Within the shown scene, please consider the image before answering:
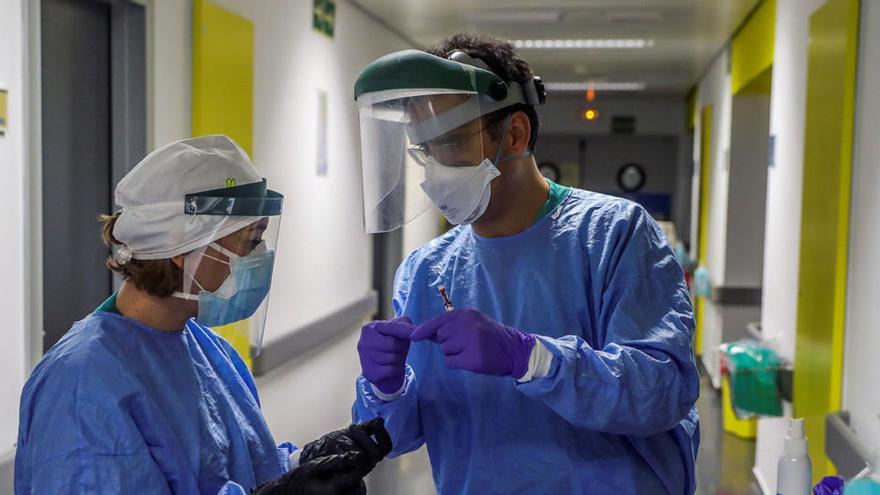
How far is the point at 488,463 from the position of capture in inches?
66.4

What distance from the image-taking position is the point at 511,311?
67.9 inches

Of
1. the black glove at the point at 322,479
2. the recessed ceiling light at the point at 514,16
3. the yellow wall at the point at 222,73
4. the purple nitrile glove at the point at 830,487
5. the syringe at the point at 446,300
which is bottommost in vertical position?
the purple nitrile glove at the point at 830,487

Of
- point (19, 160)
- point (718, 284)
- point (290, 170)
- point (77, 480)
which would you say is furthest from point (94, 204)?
point (718, 284)

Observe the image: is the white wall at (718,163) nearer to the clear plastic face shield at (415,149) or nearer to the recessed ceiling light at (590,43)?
the recessed ceiling light at (590,43)

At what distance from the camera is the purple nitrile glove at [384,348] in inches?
62.6

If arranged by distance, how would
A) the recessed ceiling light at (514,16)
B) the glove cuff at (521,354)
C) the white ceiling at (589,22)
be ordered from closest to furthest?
1. the glove cuff at (521,354)
2. the white ceiling at (589,22)
3. the recessed ceiling light at (514,16)

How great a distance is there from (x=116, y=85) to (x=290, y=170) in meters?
1.48

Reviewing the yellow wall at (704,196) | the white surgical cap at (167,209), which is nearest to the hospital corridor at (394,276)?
the white surgical cap at (167,209)

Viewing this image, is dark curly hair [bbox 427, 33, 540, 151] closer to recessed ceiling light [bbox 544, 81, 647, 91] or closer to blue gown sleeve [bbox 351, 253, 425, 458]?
blue gown sleeve [bbox 351, 253, 425, 458]

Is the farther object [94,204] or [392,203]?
[94,204]

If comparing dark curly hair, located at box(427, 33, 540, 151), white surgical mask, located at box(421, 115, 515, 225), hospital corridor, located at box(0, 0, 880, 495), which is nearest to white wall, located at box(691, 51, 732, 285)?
hospital corridor, located at box(0, 0, 880, 495)

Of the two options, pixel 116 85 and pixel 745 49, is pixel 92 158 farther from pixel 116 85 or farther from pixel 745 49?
pixel 745 49

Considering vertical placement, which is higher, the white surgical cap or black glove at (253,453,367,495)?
the white surgical cap

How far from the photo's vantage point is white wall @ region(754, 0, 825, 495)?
398 cm
